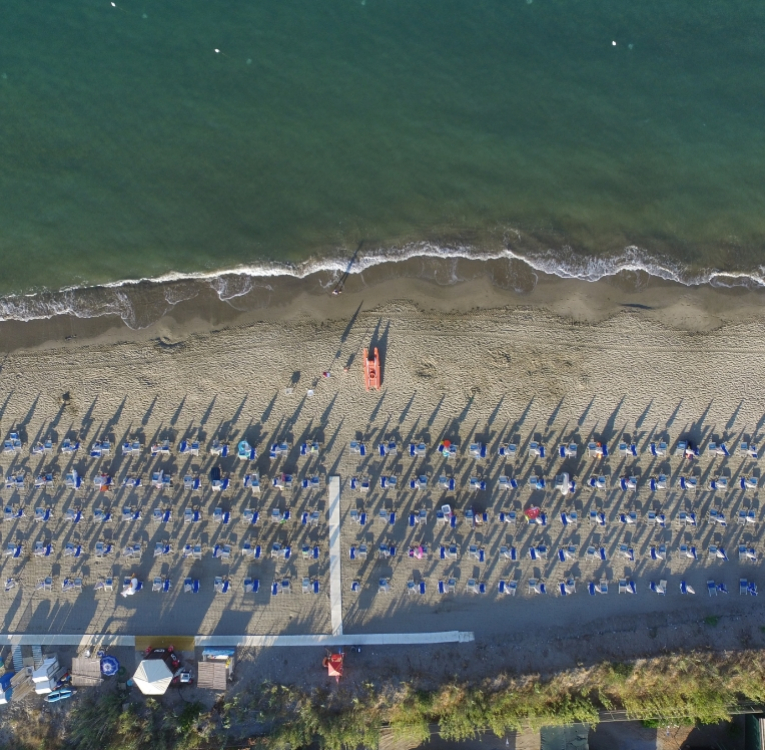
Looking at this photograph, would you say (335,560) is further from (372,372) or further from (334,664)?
(372,372)

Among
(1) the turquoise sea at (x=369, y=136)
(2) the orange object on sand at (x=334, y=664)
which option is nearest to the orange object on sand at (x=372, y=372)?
(1) the turquoise sea at (x=369, y=136)

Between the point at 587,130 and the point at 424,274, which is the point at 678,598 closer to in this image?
the point at 424,274

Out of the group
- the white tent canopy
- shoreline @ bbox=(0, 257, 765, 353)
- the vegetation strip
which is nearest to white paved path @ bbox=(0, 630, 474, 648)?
the white tent canopy

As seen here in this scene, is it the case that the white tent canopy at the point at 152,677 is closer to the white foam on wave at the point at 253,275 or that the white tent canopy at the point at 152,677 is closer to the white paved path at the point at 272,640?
the white paved path at the point at 272,640

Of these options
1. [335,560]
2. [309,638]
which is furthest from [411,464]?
[309,638]

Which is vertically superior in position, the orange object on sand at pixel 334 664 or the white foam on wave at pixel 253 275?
the white foam on wave at pixel 253 275

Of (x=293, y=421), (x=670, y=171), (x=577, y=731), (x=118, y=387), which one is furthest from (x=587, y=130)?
(x=577, y=731)
